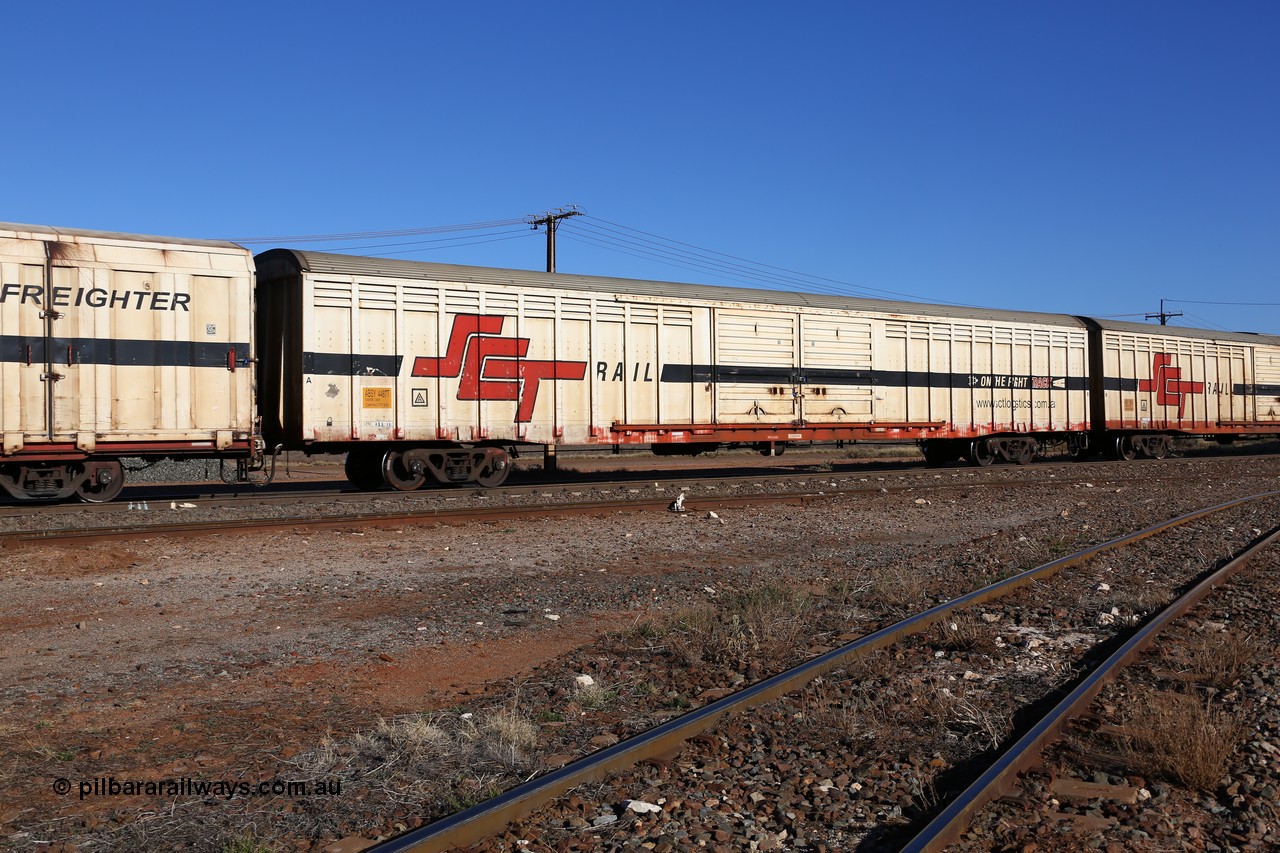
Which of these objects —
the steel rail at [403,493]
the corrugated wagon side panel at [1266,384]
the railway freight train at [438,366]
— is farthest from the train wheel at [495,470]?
the corrugated wagon side panel at [1266,384]

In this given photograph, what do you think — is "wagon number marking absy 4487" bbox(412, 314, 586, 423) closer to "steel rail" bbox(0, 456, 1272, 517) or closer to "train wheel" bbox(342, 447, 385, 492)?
"steel rail" bbox(0, 456, 1272, 517)

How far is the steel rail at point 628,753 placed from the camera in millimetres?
3424

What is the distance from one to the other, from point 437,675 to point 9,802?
2.54 meters

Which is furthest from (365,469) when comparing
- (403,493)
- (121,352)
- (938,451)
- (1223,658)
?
(938,451)

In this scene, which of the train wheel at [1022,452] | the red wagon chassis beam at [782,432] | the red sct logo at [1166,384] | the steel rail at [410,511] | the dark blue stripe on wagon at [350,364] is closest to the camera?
the steel rail at [410,511]

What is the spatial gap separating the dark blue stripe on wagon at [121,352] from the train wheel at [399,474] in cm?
287

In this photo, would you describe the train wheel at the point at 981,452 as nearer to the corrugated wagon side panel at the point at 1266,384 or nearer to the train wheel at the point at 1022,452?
the train wheel at the point at 1022,452

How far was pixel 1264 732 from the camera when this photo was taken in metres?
4.79

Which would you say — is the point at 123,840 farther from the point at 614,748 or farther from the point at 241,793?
the point at 614,748

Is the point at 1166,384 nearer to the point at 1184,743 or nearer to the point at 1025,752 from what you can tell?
the point at 1184,743

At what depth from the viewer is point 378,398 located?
1520 cm

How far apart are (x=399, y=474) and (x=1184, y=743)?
1349 cm

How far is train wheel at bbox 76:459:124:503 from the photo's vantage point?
1343 centimetres

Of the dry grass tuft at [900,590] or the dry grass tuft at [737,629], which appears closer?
the dry grass tuft at [737,629]
